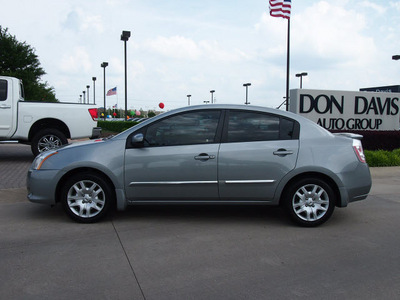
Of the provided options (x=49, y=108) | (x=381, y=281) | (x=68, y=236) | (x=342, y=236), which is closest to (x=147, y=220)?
(x=68, y=236)

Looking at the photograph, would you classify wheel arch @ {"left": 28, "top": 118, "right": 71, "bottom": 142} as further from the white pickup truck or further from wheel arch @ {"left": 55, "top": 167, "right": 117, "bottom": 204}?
wheel arch @ {"left": 55, "top": 167, "right": 117, "bottom": 204}

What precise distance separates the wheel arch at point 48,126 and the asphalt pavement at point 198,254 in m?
5.12

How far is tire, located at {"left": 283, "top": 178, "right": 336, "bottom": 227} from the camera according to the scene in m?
5.05

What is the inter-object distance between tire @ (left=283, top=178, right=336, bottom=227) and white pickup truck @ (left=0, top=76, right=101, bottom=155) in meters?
7.43

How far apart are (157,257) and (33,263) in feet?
4.01

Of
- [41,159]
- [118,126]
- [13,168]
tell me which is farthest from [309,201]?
[118,126]

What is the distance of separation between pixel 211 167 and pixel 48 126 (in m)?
7.54

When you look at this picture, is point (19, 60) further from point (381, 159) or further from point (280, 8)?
point (381, 159)

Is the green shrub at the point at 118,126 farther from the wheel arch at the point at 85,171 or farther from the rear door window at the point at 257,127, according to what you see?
the rear door window at the point at 257,127

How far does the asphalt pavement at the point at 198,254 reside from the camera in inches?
132

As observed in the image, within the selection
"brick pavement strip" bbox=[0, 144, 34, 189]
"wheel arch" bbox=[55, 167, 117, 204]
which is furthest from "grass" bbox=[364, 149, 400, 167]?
"brick pavement strip" bbox=[0, 144, 34, 189]

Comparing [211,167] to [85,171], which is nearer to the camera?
[211,167]

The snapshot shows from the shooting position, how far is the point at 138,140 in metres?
4.98

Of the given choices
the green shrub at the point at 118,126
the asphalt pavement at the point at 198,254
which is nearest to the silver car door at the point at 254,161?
the asphalt pavement at the point at 198,254
